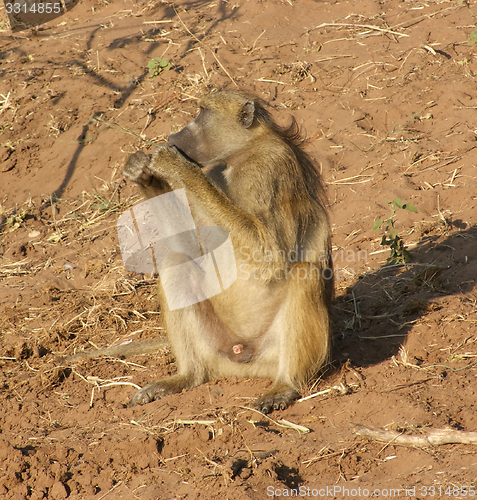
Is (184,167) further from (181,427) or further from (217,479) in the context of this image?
(217,479)

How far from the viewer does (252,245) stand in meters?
3.50

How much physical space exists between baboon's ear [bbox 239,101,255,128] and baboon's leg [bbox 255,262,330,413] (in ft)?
3.44

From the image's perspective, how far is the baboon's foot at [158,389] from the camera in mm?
3875

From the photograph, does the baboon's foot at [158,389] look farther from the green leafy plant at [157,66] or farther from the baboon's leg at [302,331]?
the green leafy plant at [157,66]

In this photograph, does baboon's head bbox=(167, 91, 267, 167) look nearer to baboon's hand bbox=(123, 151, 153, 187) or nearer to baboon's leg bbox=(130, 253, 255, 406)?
baboon's hand bbox=(123, 151, 153, 187)

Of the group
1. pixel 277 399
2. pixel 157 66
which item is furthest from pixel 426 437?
pixel 157 66

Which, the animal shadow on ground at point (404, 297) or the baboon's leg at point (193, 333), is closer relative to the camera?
the baboon's leg at point (193, 333)

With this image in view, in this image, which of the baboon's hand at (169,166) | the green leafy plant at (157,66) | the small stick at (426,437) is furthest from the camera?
the green leafy plant at (157,66)

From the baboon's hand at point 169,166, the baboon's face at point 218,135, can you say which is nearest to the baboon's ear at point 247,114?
the baboon's face at point 218,135

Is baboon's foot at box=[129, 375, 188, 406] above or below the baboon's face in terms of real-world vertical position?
below

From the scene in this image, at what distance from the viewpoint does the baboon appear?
3.51m

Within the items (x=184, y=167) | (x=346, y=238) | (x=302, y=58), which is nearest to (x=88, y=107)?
(x=302, y=58)

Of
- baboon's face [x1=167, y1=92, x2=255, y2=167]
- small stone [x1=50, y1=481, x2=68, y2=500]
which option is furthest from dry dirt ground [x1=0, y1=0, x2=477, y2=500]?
baboon's face [x1=167, y1=92, x2=255, y2=167]

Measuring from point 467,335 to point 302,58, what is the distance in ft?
17.9
